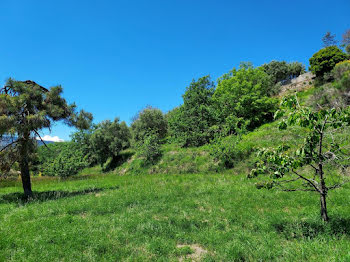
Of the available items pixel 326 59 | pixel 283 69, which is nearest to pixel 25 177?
pixel 326 59

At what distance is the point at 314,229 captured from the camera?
5.46m

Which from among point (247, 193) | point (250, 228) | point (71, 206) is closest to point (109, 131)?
point (71, 206)

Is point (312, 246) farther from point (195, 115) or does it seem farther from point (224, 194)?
point (195, 115)

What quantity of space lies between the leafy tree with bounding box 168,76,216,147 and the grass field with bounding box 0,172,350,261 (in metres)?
19.4

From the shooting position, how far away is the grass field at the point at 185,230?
4637 mm

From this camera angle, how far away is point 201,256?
4.77m

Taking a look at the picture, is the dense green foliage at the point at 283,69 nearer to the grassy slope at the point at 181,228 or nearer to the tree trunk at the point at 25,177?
the grassy slope at the point at 181,228

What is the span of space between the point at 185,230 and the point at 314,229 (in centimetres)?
373

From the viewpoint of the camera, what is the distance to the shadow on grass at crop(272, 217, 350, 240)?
514 cm

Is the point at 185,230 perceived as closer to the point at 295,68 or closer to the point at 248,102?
the point at 248,102

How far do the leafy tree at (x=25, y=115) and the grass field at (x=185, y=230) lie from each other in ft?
8.43

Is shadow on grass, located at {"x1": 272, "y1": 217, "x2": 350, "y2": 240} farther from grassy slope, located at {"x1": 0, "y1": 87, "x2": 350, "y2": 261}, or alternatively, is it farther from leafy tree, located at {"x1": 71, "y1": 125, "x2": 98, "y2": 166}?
leafy tree, located at {"x1": 71, "y1": 125, "x2": 98, "y2": 166}

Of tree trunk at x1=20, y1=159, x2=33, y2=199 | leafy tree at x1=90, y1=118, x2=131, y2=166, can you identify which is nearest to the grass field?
tree trunk at x1=20, y1=159, x2=33, y2=199

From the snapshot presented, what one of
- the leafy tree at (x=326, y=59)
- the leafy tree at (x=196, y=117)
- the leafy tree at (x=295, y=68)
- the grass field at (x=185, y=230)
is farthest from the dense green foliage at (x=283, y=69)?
the grass field at (x=185, y=230)
